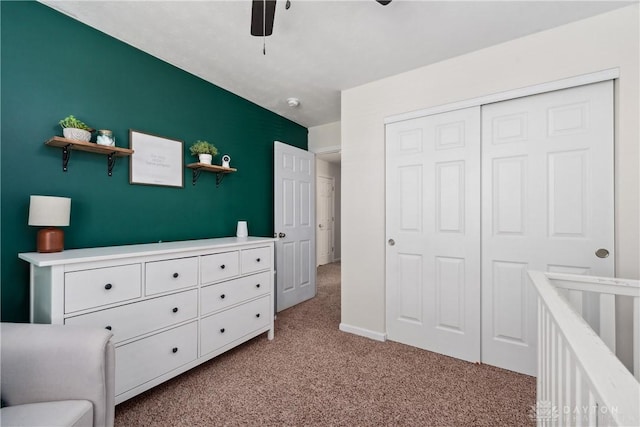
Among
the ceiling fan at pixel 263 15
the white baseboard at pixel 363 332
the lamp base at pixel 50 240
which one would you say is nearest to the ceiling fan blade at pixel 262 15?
the ceiling fan at pixel 263 15

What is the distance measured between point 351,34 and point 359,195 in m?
1.32

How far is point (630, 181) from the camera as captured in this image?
1.66m

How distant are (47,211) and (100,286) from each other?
507 mm

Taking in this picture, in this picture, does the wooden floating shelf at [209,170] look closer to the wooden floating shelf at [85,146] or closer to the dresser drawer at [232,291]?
the wooden floating shelf at [85,146]

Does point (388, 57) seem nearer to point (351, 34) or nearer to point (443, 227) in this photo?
point (351, 34)

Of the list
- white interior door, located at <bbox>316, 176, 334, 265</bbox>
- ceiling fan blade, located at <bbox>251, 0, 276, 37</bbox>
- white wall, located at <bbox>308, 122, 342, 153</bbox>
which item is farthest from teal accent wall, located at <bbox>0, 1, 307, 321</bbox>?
white interior door, located at <bbox>316, 176, 334, 265</bbox>

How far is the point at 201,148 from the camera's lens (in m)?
2.43

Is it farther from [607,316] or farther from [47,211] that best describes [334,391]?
[47,211]

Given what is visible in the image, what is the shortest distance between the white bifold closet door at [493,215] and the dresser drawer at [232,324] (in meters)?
1.14

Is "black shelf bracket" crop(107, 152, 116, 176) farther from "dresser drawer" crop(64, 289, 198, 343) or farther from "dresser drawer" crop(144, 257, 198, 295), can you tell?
"dresser drawer" crop(64, 289, 198, 343)

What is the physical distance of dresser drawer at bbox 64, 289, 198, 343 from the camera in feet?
4.80

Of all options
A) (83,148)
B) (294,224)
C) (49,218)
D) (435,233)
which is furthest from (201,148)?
(435,233)

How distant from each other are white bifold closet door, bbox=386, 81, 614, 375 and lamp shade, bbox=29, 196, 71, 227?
2292 mm

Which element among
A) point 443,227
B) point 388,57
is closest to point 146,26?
point 388,57
